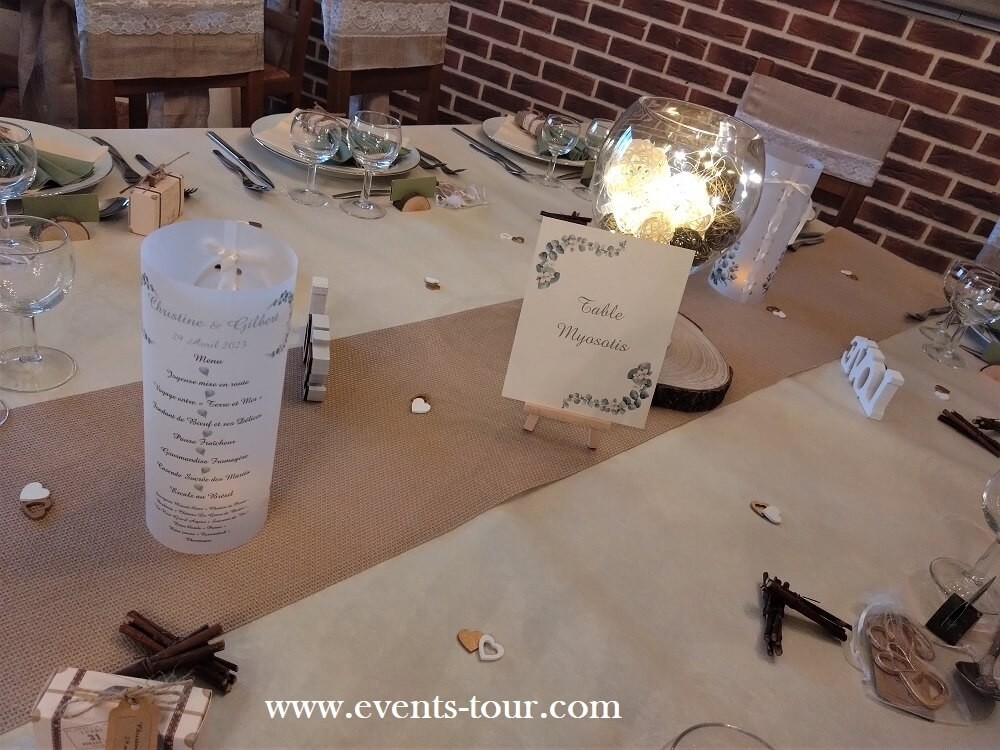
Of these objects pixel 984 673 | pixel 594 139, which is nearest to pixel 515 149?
pixel 594 139

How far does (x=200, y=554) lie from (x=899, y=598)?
26.4 inches

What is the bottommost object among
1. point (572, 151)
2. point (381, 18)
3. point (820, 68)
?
point (572, 151)

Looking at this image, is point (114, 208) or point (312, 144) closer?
point (114, 208)

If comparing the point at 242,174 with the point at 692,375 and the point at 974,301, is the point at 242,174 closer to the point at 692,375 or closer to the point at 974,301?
the point at 692,375

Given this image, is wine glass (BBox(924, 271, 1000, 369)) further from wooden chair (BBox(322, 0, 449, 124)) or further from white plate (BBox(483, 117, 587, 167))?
wooden chair (BBox(322, 0, 449, 124))

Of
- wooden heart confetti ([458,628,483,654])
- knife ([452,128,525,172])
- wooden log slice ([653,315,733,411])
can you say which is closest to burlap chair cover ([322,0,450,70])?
knife ([452,128,525,172])

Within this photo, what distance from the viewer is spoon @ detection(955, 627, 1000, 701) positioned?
67 cm

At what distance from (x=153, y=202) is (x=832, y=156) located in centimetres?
162

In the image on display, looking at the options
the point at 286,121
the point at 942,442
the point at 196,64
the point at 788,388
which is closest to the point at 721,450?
the point at 788,388

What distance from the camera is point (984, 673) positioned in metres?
0.69

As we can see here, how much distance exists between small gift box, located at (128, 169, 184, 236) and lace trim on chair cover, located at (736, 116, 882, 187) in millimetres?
1418

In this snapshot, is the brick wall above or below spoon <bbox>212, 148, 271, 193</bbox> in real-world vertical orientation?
above

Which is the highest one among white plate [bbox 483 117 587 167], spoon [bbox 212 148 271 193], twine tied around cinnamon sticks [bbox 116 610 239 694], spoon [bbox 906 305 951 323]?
white plate [bbox 483 117 587 167]

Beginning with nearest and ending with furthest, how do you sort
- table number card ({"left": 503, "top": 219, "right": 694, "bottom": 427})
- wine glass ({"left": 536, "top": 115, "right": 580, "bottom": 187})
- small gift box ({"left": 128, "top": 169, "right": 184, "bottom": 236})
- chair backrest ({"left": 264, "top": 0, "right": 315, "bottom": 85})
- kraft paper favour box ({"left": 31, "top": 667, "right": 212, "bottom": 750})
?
kraft paper favour box ({"left": 31, "top": 667, "right": 212, "bottom": 750}) → table number card ({"left": 503, "top": 219, "right": 694, "bottom": 427}) → small gift box ({"left": 128, "top": 169, "right": 184, "bottom": 236}) → wine glass ({"left": 536, "top": 115, "right": 580, "bottom": 187}) → chair backrest ({"left": 264, "top": 0, "right": 315, "bottom": 85})
